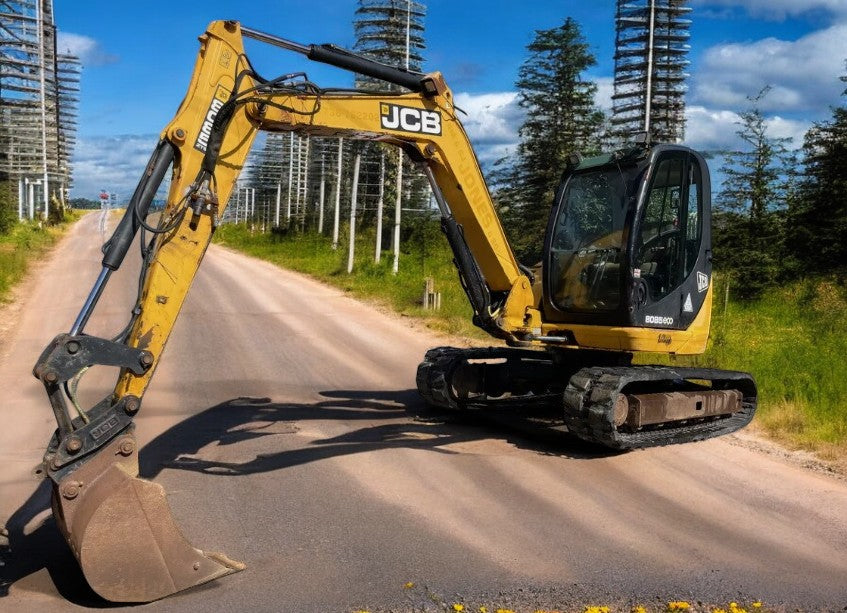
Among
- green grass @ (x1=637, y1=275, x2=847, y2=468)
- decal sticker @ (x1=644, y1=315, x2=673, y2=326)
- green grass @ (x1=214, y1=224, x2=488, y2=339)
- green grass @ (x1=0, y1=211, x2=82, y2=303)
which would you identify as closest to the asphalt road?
green grass @ (x1=637, y1=275, x2=847, y2=468)

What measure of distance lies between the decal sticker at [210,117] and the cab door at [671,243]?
390 centimetres

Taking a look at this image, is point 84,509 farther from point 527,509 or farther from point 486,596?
point 527,509

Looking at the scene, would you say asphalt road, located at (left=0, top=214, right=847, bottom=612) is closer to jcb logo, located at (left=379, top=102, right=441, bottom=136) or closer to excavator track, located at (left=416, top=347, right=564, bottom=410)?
excavator track, located at (left=416, top=347, right=564, bottom=410)

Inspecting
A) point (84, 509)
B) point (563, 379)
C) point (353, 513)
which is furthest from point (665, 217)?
point (84, 509)

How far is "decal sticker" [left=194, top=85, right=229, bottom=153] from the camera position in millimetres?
5469

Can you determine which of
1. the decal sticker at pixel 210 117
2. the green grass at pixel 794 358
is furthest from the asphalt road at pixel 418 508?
the decal sticker at pixel 210 117

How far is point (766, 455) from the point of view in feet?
25.7

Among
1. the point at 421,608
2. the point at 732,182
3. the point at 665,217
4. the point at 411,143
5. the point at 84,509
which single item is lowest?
the point at 421,608

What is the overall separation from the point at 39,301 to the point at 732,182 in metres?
18.3

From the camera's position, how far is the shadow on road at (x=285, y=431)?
16.1 feet

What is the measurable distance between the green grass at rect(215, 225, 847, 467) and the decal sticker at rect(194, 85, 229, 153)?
6.47 metres

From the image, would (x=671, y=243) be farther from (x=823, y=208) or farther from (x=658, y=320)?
(x=823, y=208)

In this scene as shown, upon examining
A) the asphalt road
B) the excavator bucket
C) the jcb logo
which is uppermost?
the jcb logo

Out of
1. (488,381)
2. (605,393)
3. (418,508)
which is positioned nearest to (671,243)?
(605,393)
